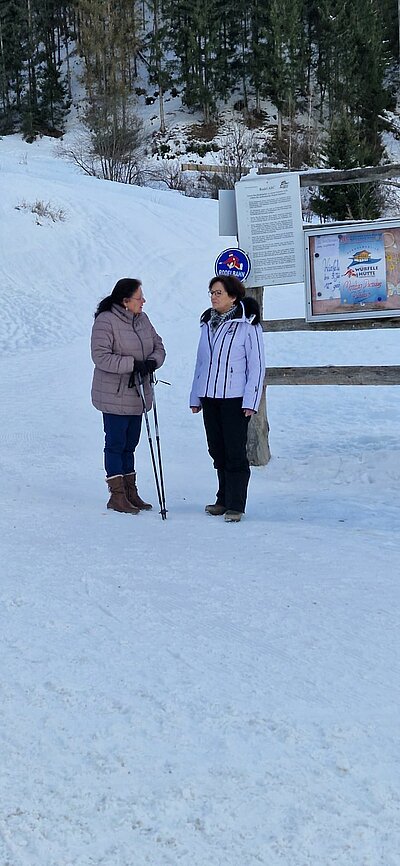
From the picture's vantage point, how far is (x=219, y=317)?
18.3ft

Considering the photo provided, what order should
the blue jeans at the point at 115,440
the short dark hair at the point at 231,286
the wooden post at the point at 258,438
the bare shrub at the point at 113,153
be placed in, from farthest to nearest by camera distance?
the bare shrub at the point at 113,153 → the wooden post at the point at 258,438 → the blue jeans at the point at 115,440 → the short dark hair at the point at 231,286

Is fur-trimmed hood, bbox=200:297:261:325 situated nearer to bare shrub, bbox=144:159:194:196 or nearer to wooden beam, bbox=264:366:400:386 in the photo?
wooden beam, bbox=264:366:400:386

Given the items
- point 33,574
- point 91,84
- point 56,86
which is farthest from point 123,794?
point 56,86

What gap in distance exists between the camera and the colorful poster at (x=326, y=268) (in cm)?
691

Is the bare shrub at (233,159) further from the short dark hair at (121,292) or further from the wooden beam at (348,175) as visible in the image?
the short dark hair at (121,292)

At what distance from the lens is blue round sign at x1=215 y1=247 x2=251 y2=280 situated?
7.05 meters

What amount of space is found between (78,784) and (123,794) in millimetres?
134

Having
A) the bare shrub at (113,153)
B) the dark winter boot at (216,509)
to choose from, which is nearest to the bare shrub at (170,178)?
the bare shrub at (113,153)

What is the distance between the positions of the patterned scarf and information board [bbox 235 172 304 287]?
1.54m

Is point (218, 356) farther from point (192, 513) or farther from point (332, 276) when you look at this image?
point (332, 276)

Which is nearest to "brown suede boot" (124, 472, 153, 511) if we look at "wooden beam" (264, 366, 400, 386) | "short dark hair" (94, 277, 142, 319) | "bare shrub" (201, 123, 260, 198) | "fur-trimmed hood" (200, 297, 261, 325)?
"short dark hair" (94, 277, 142, 319)

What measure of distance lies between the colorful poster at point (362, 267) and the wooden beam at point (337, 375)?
1.97 ft

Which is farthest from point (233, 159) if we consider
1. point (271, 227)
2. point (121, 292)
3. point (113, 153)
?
point (121, 292)

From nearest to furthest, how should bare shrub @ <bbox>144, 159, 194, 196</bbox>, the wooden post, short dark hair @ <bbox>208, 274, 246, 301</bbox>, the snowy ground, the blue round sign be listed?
the snowy ground → short dark hair @ <bbox>208, 274, 246, 301</bbox> → the blue round sign → the wooden post → bare shrub @ <bbox>144, 159, 194, 196</bbox>
